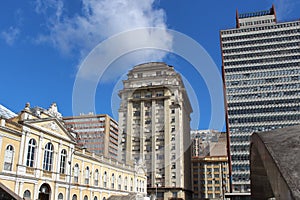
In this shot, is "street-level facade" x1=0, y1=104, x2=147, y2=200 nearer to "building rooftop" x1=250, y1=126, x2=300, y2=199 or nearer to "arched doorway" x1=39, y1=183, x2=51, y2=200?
"arched doorway" x1=39, y1=183, x2=51, y2=200

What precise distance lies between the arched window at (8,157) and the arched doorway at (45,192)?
17.9 feet

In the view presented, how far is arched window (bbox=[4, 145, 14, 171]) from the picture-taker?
29242mm

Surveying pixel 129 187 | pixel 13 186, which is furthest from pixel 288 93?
pixel 13 186

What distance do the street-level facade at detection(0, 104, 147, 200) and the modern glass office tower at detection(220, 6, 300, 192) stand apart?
1677 inches

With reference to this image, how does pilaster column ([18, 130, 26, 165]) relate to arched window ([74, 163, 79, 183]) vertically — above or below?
above

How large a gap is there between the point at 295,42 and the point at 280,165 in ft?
262

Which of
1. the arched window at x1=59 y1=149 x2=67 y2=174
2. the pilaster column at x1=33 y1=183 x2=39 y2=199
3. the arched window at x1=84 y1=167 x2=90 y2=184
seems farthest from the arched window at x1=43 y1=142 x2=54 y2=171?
the arched window at x1=84 y1=167 x2=90 y2=184

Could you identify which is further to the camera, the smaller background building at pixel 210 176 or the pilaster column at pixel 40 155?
the smaller background building at pixel 210 176

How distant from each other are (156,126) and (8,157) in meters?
55.9

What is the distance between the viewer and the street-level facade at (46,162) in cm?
2984

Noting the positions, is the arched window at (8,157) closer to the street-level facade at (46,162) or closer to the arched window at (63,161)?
the street-level facade at (46,162)

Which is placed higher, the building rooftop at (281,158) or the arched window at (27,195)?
the building rooftop at (281,158)

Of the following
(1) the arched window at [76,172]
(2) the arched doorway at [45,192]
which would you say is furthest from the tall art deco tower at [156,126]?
(2) the arched doorway at [45,192]

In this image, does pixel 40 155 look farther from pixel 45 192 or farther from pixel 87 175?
pixel 87 175
